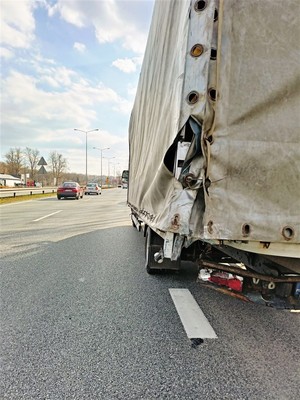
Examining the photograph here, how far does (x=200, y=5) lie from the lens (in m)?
2.18

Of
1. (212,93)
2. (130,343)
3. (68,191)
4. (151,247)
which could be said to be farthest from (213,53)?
(68,191)

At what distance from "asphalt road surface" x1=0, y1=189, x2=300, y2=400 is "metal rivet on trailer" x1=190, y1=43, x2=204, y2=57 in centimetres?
253

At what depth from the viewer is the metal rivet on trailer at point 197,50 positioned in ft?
7.19

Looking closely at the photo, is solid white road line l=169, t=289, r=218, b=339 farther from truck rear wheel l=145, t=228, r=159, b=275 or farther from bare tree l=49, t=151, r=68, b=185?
bare tree l=49, t=151, r=68, b=185

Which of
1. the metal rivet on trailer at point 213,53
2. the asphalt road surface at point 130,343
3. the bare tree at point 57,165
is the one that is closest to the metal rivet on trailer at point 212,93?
the metal rivet on trailer at point 213,53

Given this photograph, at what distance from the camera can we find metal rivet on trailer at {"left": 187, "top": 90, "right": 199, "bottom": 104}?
86.5 inches

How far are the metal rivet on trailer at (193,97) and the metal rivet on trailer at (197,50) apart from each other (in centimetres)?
28

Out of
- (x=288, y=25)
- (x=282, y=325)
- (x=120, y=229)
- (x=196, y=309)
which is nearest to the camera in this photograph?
(x=288, y=25)

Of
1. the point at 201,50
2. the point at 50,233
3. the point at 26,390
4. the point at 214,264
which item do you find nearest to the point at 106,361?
the point at 26,390

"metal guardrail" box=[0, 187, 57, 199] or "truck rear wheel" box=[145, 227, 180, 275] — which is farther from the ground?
"truck rear wheel" box=[145, 227, 180, 275]

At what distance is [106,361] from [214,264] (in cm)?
126

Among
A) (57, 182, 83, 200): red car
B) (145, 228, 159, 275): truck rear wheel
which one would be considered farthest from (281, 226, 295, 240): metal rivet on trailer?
(57, 182, 83, 200): red car

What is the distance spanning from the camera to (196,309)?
3604 millimetres

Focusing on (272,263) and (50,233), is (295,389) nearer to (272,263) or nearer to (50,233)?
(272,263)
